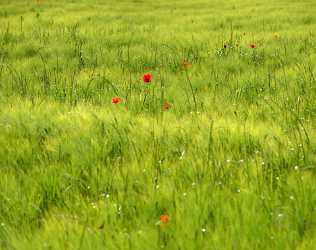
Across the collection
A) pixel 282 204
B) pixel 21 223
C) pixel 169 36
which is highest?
pixel 169 36

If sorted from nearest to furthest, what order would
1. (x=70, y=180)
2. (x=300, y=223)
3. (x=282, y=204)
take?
(x=300, y=223) → (x=282, y=204) → (x=70, y=180)

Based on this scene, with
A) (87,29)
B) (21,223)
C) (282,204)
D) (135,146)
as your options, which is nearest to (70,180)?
(21,223)

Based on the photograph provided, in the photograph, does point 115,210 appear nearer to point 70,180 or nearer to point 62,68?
point 70,180

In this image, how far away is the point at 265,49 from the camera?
8.27 meters

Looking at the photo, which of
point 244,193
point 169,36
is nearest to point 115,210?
point 244,193

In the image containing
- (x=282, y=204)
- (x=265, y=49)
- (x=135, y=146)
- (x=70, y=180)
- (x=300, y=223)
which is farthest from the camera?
(x=265, y=49)

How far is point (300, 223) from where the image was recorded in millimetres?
2100

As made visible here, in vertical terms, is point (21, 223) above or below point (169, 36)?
below

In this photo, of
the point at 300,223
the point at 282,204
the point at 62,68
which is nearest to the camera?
the point at 300,223

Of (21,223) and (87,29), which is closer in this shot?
(21,223)

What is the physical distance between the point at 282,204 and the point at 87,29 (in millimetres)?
10195

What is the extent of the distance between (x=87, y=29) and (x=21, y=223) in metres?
9.87

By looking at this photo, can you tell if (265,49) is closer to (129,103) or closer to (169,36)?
(169,36)

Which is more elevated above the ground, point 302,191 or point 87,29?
point 87,29
